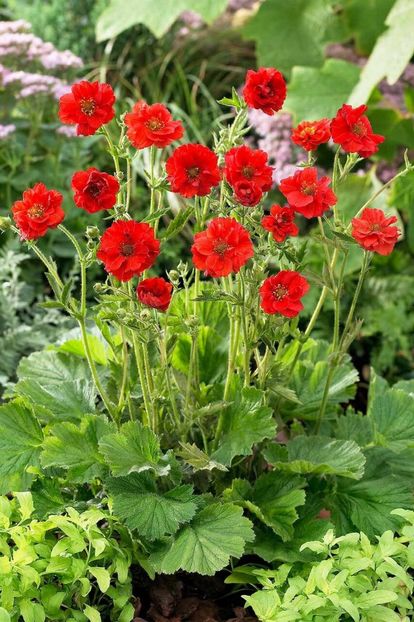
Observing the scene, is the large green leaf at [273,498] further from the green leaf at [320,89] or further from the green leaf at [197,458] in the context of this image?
the green leaf at [320,89]

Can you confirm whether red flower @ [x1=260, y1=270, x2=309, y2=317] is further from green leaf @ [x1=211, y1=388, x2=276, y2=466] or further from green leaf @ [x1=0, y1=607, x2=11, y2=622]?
green leaf @ [x1=0, y1=607, x2=11, y2=622]

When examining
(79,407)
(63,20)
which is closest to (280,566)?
(79,407)

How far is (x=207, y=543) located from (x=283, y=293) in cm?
49

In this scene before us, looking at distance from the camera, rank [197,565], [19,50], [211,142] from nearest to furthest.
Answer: [197,565]
[19,50]
[211,142]

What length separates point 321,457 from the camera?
1.96m

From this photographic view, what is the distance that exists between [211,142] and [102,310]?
2.37 m

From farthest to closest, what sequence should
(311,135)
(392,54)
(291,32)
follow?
(291,32), (392,54), (311,135)

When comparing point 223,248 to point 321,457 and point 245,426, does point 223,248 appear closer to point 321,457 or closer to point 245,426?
point 245,426

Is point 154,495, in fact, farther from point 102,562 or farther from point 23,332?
point 23,332

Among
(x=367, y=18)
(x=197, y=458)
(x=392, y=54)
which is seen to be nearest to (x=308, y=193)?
(x=197, y=458)

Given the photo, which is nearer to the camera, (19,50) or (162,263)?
(19,50)

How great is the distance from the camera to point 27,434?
2000 millimetres

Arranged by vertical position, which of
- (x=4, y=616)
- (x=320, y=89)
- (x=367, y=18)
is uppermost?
(x=367, y=18)

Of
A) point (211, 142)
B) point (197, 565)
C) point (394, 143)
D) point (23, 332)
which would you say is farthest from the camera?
point (211, 142)
